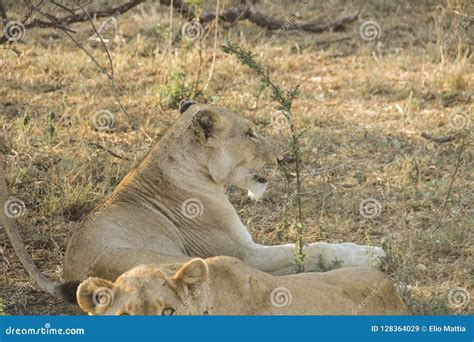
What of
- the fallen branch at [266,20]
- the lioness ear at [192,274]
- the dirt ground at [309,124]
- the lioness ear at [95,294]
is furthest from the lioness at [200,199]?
the fallen branch at [266,20]

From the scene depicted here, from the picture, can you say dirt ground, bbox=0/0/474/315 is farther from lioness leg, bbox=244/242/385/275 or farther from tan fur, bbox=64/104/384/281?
tan fur, bbox=64/104/384/281

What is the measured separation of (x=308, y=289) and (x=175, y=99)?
4.27 metres

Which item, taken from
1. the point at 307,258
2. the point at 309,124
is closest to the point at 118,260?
the point at 307,258

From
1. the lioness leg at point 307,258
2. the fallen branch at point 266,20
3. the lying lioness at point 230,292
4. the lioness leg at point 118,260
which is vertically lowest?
the lioness leg at point 307,258

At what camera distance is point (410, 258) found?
6031 millimetres

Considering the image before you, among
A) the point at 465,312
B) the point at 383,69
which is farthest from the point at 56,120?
the point at 465,312

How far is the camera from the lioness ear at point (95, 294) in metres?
3.96

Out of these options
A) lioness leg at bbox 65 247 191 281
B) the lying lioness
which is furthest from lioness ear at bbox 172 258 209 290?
lioness leg at bbox 65 247 191 281

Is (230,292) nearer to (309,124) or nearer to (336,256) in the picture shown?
(336,256)

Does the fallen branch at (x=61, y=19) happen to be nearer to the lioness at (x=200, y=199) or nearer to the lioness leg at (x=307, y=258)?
the lioness at (x=200, y=199)

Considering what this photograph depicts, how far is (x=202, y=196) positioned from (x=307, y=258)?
0.67 meters

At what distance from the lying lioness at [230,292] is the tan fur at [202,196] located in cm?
103

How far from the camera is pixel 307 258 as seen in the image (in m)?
5.83

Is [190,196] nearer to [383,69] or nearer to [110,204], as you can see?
[110,204]
